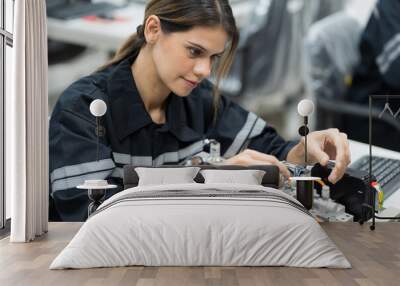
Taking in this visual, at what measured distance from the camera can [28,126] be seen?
4.19 meters

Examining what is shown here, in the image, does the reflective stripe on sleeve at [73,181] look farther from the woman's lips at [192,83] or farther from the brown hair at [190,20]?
the woman's lips at [192,83]

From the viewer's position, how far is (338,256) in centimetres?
315

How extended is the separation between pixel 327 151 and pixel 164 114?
1567mm

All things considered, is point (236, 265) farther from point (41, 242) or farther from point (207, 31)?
point (207, 31)

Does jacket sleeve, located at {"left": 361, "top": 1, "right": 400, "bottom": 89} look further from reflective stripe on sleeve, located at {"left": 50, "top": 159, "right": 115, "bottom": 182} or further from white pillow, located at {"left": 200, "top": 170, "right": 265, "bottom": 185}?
reflective stripe on sleeve, located at {"left": 50, "top": 159, "right": 115, "bottom": 182}

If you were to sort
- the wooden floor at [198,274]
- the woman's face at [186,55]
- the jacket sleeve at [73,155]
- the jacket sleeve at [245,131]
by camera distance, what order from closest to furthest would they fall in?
the wooden floor at [198,274] → the jacket sleeve at [73,155] → the woman's face at [186,55] → the jacket sleeve at [245,131]

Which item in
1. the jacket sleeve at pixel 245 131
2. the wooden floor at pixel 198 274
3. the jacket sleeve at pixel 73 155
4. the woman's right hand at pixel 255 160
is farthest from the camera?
the jacket sleeve at pixel 245 131

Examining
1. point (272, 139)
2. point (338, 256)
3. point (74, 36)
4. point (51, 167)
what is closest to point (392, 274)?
point (338, 256)

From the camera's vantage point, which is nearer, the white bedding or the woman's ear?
the white bedding

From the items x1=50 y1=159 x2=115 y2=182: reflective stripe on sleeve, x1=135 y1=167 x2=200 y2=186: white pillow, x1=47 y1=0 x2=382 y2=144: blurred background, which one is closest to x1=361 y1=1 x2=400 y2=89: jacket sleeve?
x1=47 y1=0 x2=382 y2=144: blurred background

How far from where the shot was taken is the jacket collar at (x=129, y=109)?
497cm

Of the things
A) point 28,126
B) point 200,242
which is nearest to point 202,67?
point 28,126

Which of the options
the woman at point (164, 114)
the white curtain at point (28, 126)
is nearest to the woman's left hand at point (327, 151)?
the woman at point (164, 114)

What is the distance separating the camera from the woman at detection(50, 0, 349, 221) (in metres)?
4.84
